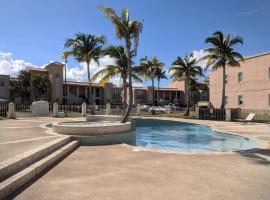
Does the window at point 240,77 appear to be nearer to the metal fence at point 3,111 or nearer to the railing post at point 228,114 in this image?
the railing post at point 228,114

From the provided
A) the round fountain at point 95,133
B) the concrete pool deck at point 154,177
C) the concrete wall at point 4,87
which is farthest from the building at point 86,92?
the concrete pool deck at point 154,177

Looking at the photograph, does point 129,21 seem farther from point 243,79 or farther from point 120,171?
point 243,79

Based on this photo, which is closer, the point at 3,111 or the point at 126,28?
the point at 126,28

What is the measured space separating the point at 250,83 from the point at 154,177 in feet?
101

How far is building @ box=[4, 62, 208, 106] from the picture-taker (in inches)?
2082

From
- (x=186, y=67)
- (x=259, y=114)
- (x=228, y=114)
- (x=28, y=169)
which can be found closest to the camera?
(x=28, y=169)

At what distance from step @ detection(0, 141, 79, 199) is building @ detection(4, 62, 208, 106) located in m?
44.2

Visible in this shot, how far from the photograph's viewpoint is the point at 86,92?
6531 centimetres

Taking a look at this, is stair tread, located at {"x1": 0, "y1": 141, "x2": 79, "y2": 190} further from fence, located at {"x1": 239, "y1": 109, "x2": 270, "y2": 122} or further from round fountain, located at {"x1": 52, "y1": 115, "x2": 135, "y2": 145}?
fence, located at {"x1": 239, "y1": 109, "x2": 270, "y2": 122}

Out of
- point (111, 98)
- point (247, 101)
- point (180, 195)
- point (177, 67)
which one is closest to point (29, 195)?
point (180, 195)

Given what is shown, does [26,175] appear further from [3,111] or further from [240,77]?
[240,77]

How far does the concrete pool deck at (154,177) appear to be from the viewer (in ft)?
16.7

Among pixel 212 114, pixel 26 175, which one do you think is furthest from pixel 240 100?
pixel 26 175

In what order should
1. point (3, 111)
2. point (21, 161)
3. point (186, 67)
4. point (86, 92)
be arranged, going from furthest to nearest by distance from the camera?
1. point (86, 92)
2. point (186, 67)
3. point (3, 111)
4. point (21, 161)
